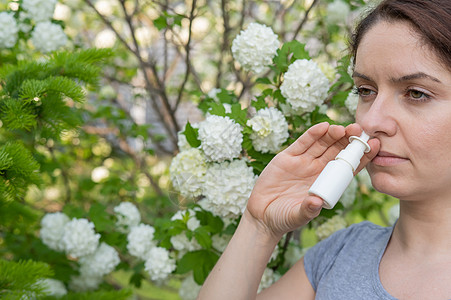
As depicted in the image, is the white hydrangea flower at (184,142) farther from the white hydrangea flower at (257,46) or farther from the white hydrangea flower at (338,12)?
the white hydrangea flower at (338,12)

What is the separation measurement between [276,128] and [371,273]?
0.54m

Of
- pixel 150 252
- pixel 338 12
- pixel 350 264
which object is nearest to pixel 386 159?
pixel 350 264

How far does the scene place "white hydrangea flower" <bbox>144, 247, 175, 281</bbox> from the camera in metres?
1.79

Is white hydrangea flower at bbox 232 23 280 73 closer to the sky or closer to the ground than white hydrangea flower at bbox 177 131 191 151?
closer to the sky

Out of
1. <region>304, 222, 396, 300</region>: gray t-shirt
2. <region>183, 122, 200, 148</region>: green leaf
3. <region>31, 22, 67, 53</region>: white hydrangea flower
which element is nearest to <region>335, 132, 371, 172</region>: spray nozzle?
<region>304, 222, 396, 300</region>: gray t-shirt

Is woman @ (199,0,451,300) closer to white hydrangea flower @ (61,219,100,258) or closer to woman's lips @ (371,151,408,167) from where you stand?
woman's lips @ (371,151,408,167)

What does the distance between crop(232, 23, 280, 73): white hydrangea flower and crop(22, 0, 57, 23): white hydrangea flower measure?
0.91 meters

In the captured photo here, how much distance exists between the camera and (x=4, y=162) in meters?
1.23

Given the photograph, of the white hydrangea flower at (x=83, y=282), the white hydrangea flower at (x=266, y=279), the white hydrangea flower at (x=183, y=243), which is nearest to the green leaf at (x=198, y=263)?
the white hydrangea flower at (x=183, y=243)

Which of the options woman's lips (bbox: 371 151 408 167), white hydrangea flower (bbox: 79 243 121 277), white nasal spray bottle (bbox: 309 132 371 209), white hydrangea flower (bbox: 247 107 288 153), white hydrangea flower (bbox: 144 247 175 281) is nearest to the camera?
white nasal spray bottle (bbox: 309 132 371 209)

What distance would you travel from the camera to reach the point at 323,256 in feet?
4.93

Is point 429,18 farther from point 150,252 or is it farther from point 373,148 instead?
point 150,252

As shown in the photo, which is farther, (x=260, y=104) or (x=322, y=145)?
(x=260, y=104)

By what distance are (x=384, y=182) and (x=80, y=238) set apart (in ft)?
4.25
